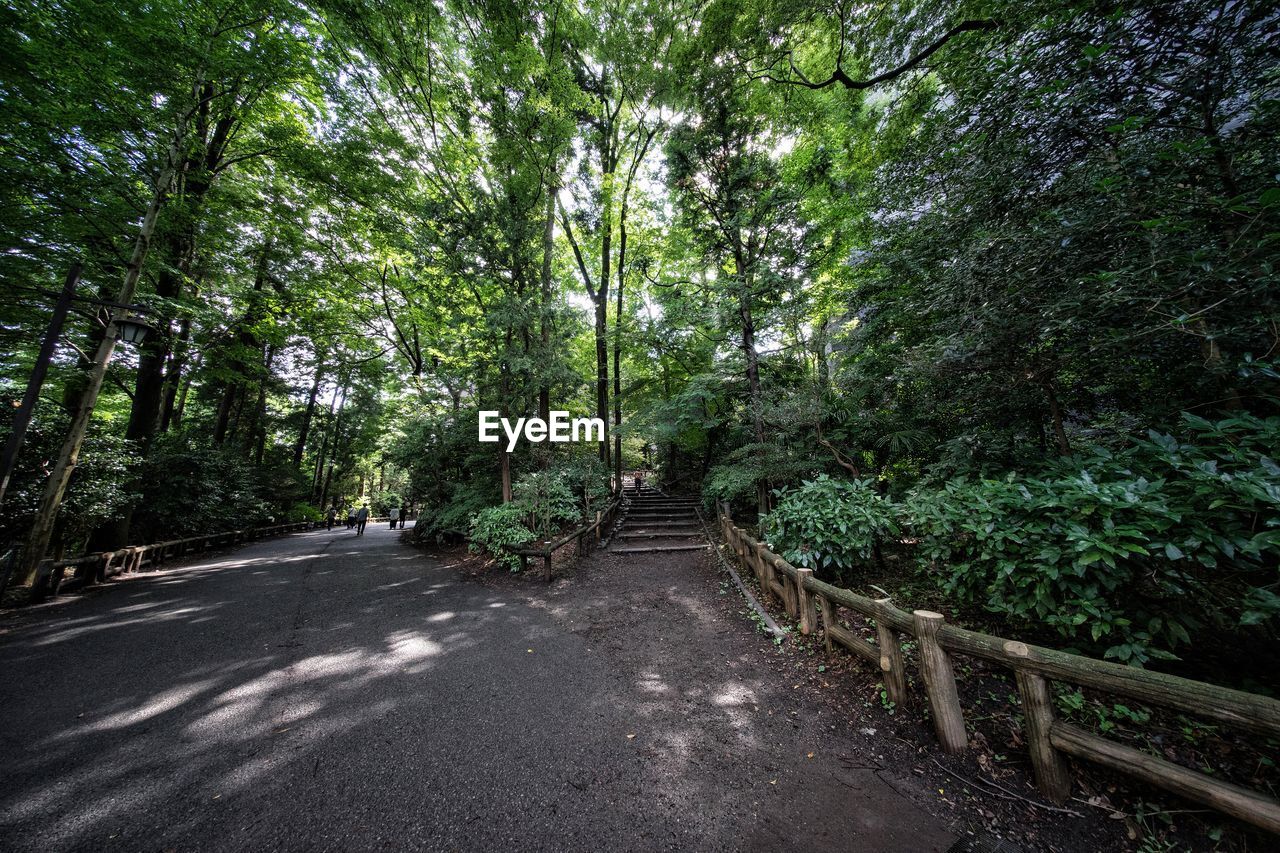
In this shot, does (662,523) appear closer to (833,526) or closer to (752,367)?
(752,367)

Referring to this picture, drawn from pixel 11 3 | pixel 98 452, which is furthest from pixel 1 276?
pixel 11 3

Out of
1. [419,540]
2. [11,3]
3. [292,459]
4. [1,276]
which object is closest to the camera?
[11,3]

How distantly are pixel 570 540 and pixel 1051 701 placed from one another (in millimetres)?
7112

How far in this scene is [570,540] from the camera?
8070 millimetres

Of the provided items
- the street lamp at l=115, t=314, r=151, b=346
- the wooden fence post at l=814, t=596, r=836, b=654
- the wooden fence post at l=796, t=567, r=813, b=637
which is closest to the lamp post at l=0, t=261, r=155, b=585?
the street lamp at l=115, t=314, r=151, b=346

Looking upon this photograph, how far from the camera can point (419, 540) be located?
1220 centimetres

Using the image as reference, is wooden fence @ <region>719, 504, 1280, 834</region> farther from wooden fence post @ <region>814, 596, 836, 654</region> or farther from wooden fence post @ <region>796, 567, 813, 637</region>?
wooden fence post @ <region>796, 567, 813, 637</region>

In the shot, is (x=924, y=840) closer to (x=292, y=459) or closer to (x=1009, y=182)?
(x=1009, y=182)

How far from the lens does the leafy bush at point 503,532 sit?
7.46 metres

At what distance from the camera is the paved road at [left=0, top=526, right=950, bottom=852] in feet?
7.23

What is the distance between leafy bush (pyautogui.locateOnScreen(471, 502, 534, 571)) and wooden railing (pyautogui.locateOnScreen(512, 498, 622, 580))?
0.68 ft

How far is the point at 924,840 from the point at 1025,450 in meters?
4.31

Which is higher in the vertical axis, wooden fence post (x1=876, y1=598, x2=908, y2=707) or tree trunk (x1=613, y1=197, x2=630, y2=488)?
tree trunk (x1=613, y1=197, x2=630, y2=488)

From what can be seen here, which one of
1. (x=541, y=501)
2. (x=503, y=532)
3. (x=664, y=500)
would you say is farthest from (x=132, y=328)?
(x=664, y=500)
